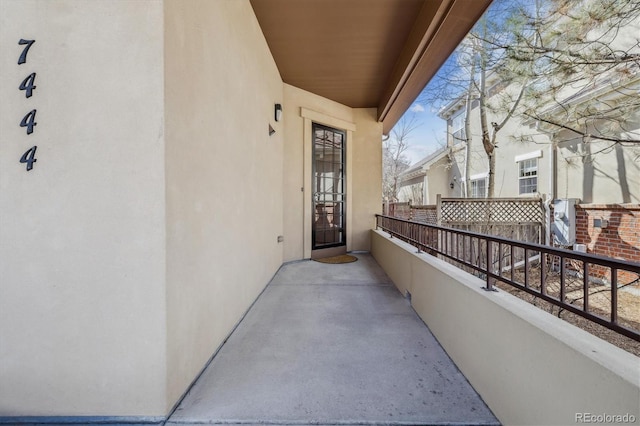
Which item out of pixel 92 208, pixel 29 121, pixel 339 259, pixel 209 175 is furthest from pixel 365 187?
pixel 29 121

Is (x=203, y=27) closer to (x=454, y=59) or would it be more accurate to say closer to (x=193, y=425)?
(x=193, y=425)

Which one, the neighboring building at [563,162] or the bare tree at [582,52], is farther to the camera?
the neighboring building at [563,162]

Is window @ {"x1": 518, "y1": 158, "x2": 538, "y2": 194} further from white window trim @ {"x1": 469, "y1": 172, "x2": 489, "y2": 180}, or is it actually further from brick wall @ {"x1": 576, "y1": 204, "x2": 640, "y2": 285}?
brick wall @ {"x1": 576, "y1": 204, "x2": 640, "y2": 285}

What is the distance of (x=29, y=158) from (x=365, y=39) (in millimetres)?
3616

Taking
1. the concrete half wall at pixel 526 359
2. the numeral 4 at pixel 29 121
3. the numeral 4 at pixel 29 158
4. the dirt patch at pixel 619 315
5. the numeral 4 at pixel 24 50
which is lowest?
the dirt patch at pixel 619 315

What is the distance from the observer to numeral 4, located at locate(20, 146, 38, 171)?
54.7 inches

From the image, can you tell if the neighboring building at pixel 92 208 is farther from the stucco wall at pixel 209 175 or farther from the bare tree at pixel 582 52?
the bare tree at pixel 582 52

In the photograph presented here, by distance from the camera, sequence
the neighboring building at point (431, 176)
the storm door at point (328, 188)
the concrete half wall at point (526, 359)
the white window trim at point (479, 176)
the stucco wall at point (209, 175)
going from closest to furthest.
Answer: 1. the concrete half wall at point (526, 359)
2. the stucco wall at point (209, 175)
3. the storm door at point (328, 188)
4. the white window trim at point (479, 176)
5. the neighboring building at point (431, 176)

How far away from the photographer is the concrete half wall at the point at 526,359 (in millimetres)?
895

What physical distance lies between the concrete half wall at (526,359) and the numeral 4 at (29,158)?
2.59m

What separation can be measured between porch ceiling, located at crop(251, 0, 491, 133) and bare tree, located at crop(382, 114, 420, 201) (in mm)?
8304

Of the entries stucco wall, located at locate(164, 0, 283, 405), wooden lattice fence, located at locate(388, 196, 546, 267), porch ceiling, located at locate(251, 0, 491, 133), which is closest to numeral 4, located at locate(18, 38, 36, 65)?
stucco wall, located at locate(164, 0, 283, 405)

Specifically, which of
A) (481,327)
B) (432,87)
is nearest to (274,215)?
(481,327)

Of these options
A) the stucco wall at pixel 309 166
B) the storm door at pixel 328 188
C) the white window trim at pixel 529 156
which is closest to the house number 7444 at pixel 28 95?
the stucco wall at pixel 309 166
